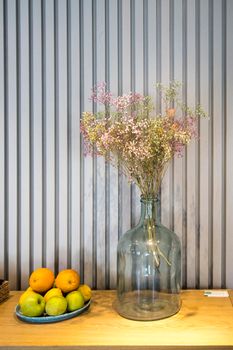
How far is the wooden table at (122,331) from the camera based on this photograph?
1.24m

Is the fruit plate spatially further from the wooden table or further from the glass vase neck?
the glass vase neck

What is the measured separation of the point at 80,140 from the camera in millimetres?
1736

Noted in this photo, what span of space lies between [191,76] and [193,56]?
0.27 ft

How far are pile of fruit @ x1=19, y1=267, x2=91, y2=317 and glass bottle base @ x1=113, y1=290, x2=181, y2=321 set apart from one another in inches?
5.5

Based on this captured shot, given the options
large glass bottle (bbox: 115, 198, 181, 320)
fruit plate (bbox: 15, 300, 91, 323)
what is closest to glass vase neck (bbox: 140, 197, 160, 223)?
large glass bottle (bbox: 115, 198, 181, 320)

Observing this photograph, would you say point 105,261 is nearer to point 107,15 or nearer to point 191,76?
point 191,76

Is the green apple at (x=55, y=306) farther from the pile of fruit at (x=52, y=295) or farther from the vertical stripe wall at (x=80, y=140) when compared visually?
the vertical stripe wall at (x=80, y=140)

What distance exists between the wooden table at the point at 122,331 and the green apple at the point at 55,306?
0.13 feet

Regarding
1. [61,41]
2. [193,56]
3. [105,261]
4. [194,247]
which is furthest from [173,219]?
[61,41]

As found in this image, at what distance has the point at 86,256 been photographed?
176cm

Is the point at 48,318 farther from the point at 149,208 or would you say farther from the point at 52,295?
the point at 149,208

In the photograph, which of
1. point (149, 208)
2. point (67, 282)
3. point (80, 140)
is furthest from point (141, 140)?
point (67, 282)

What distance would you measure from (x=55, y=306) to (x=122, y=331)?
24cm

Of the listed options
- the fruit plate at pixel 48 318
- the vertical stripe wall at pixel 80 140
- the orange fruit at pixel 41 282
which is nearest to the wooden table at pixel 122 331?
the fruit plate at pixel 48 318
